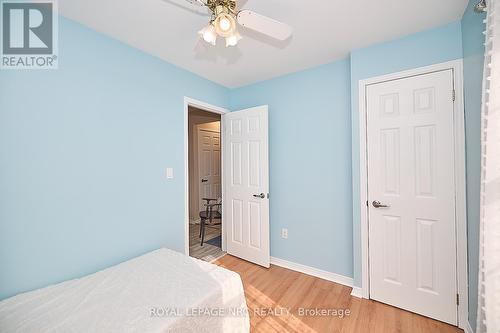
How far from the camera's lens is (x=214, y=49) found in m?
2.01

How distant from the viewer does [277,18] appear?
157cm

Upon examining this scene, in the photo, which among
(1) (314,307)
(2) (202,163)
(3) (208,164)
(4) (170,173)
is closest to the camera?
(1) (314,307)

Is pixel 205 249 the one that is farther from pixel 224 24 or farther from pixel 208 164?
pixel 224 24

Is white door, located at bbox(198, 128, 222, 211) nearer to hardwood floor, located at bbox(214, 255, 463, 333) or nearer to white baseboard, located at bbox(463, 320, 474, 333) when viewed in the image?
hardwood floor, located at bbox(214, 255, 463, 333)

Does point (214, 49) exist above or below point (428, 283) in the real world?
above

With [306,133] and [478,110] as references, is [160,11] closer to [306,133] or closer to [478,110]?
[306,133]

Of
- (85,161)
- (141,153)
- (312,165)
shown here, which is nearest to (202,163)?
(141,153)

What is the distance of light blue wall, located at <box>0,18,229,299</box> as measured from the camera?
1316 millimetres

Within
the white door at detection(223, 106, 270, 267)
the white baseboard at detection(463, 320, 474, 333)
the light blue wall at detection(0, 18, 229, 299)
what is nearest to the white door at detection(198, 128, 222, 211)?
the white door at detection(223, 106, 270, 267)

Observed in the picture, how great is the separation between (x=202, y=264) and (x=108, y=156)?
122 centimetres

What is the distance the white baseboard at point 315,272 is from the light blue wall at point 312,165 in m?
0.05

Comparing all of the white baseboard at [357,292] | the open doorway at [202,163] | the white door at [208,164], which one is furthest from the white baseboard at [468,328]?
the white door at [208,164]

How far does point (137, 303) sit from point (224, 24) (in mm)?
1683

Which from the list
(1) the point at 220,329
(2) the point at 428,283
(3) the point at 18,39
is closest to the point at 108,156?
(3) the point at 18,39
